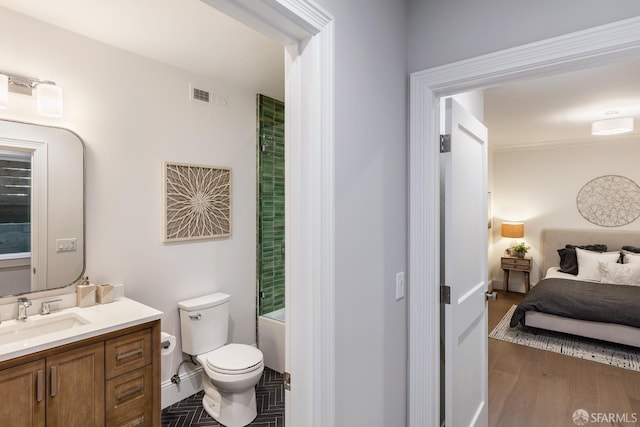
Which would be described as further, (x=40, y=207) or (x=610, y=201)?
(x=610, y=201)

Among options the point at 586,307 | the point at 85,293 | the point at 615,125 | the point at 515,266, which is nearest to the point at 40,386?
the point at 85,293

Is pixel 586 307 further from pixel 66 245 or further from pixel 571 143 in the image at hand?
pixel 66 245

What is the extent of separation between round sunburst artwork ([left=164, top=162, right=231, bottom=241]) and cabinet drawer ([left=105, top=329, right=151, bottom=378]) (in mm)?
794

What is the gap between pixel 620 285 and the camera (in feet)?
13.7

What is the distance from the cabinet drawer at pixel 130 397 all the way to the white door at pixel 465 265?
62.8 inches

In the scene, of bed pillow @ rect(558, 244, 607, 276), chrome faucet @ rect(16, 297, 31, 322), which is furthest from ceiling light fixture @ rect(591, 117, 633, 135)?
chrome faucet @ rect(16, 297, 31, 322)

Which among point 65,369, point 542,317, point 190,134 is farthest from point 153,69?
point 542,317

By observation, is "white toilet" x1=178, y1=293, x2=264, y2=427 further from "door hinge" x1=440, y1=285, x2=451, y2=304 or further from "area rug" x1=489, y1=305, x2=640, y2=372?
"area rug" x1=489, y1=305, x2=640, y2=372

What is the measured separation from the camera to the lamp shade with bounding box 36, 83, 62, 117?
1.84 m

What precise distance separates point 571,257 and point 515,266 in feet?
2.60

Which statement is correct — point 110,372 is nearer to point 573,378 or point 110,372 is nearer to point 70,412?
point 70,412

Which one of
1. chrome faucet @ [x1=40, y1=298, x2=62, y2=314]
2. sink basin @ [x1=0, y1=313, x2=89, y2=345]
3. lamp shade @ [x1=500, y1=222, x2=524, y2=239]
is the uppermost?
lamp shade @ [x1=500, y1=222, x2=524, y2=239]

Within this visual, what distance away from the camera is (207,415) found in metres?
2.39

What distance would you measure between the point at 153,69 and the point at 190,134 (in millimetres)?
492
